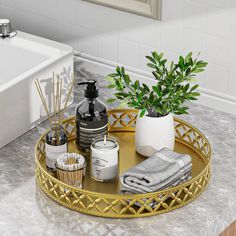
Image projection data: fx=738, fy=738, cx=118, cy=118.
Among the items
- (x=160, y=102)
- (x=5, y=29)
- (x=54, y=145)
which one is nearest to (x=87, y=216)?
(x=54, y=145)

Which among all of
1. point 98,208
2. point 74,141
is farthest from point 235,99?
point 98,208

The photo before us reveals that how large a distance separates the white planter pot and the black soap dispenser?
0.10m

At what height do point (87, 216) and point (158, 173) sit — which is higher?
point (158, 173)

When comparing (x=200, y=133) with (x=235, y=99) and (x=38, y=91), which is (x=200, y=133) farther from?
(x=38, y=91)

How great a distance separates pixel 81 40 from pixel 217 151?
734mm

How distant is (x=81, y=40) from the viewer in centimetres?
264

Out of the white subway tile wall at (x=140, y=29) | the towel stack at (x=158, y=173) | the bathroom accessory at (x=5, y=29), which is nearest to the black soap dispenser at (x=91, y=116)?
the towel stack at (x=158, y=173)

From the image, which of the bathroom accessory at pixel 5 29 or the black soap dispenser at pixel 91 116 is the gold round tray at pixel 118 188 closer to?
the black soap dispenser at pixel 91 116

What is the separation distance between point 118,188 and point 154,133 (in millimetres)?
185

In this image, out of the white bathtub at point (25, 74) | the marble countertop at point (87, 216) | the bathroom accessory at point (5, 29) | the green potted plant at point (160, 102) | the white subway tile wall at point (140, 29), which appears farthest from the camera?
the bathroom accessory at point (5, 29)

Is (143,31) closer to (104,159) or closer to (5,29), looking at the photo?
(5,29)

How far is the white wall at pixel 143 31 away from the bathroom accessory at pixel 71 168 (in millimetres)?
637

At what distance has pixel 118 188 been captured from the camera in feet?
6.42

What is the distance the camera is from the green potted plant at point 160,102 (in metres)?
1.98
